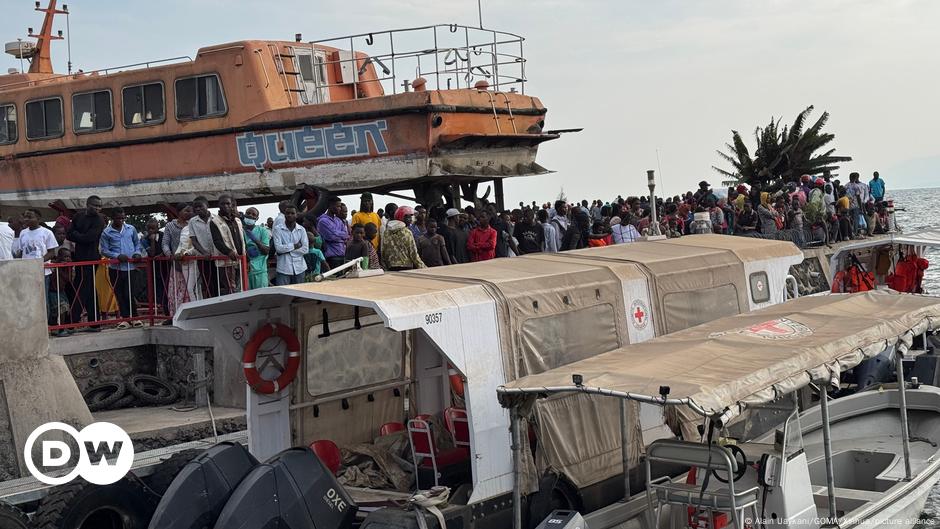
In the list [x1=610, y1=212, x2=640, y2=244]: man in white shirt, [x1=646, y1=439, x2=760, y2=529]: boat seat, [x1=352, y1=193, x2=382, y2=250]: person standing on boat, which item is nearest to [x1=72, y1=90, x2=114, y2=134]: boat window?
[x1=352, y1=193, x2=382, y2=250]: person standing on boat

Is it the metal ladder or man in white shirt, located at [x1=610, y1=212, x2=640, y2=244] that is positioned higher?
the metal ladder

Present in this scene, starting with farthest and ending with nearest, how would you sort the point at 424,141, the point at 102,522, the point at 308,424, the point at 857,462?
the point at 424,141 < the point at 857,462 < the point at 308,424 < the point at 102,522

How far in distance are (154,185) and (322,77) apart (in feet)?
11.2

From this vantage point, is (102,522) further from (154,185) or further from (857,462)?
(154,185)

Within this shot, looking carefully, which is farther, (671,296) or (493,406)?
(671,296)

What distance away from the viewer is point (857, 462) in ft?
38.0

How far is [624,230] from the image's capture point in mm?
18375

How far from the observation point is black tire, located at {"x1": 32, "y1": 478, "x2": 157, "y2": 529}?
8.76 metres

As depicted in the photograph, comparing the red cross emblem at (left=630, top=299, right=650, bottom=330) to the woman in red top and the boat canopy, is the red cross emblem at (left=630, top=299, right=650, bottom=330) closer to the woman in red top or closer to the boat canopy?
the boat canopy

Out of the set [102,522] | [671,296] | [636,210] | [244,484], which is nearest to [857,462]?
[671,296]

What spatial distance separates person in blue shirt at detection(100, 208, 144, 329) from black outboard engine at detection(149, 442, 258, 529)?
5.50m

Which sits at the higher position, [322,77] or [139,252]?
[322,77]

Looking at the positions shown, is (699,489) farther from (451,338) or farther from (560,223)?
(560,223)

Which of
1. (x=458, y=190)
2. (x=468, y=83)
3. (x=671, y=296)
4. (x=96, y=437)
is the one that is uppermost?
(x=468, y=83)
